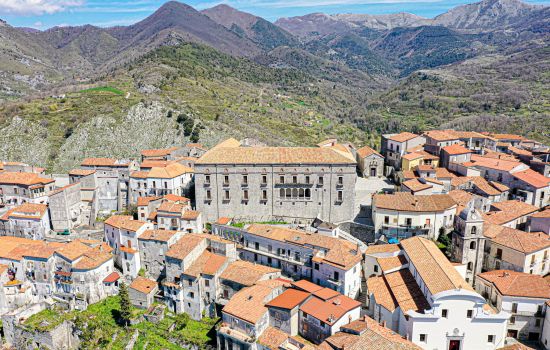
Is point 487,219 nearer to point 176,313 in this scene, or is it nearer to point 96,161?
point 176,313

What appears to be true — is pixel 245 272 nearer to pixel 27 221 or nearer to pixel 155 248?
pixel 155 248

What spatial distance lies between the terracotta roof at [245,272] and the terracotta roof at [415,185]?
22.0 m

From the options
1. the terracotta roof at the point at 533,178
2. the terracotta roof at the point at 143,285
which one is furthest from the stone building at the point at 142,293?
the terracotta roof at the point at 533,178

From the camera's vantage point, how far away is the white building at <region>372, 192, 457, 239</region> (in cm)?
4741

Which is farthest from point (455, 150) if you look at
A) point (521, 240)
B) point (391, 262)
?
point (391, 262)

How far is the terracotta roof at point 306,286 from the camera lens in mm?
39594

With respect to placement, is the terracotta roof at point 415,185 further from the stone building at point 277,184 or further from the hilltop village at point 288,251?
the stone building at point 277,184

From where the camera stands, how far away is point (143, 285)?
47.4 m

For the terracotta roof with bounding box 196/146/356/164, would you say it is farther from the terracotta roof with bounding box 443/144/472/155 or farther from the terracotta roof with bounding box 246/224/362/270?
the terracotta roof with bounding box 443/144/472/155

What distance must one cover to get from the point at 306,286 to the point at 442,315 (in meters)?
12.6

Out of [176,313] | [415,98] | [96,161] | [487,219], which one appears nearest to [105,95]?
[96,161]

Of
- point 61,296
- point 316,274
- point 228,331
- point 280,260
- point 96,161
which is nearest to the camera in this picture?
point 228,331

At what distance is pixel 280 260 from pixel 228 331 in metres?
10.0

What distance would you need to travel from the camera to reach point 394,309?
36094 mm
